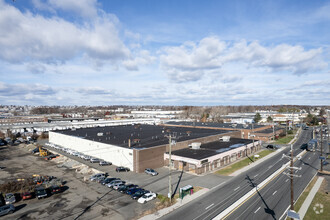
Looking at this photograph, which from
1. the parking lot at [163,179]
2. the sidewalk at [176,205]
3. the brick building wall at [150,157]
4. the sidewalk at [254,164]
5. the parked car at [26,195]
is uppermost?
the brick building wall at [150,157]

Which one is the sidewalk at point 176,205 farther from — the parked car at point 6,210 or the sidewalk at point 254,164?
the parked car at point 6,210

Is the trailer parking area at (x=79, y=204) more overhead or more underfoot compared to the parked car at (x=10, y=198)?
more underfoot

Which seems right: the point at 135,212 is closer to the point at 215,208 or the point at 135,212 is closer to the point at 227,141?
the point at 215,208

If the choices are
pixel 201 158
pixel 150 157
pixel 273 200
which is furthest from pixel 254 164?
pixel 150 157

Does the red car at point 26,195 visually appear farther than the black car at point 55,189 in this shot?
No

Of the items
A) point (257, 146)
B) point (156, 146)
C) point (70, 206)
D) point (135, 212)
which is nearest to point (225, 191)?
point (135, 212)

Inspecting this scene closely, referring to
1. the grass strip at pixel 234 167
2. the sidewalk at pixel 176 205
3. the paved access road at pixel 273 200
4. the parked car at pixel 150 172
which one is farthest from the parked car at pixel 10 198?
the grass strip at pixel 234 167

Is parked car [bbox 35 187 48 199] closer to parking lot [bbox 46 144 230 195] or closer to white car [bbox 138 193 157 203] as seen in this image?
parking lot [bbox 46 144 230 195]

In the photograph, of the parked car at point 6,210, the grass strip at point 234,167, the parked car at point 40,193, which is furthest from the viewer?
the grass strip at point 234,167
